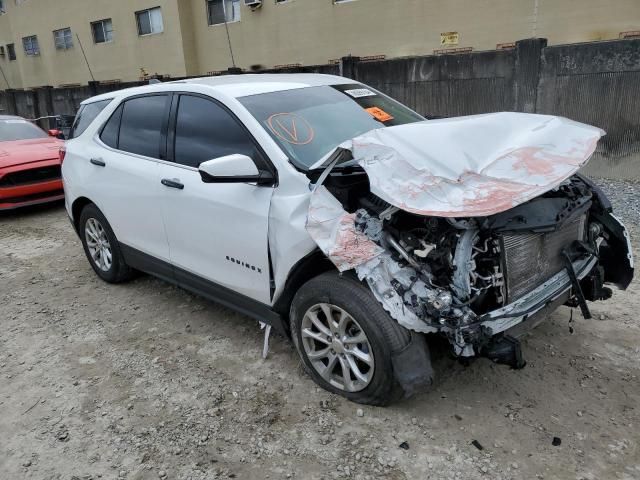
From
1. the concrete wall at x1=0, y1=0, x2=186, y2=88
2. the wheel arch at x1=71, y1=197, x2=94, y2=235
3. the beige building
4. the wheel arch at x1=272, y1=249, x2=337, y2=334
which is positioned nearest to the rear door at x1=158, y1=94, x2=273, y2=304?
the wheel arch at x1=272, y1=249, x2=337, y2=334

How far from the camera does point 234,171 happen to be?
2.93m

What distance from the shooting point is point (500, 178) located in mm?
2475

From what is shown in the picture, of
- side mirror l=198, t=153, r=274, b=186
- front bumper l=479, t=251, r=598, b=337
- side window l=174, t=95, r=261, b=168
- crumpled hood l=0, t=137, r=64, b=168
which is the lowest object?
front bumper l=479, t=251, r=598, b=337

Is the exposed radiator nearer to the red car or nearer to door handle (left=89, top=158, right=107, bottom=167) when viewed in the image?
door handle (left=89, top=158, right=107, bottom=167)

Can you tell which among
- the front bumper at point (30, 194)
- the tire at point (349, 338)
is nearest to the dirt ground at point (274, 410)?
the tire at point (349, 338)

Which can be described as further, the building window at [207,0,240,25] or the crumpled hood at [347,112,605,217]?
the building window at [207,0,240,25]

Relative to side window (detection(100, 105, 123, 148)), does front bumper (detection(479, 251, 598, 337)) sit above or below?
below

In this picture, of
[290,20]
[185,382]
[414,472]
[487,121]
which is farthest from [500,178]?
[290,20]

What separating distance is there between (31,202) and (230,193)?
5714 millimetres

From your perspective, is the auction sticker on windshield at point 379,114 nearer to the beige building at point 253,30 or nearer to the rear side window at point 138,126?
the rear side window at point 138,126

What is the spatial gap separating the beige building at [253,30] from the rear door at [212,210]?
963cm

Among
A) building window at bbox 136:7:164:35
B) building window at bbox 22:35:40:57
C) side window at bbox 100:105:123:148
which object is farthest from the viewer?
building window at bbox 22:35:40:57

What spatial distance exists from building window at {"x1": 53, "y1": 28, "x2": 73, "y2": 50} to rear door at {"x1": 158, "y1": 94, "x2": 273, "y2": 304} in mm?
23440

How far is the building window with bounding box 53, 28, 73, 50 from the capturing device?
75.7 ft
